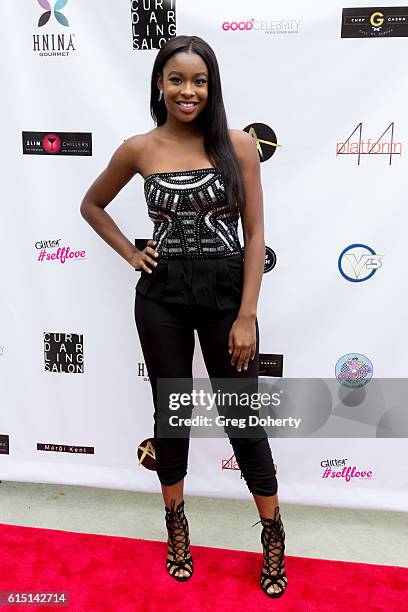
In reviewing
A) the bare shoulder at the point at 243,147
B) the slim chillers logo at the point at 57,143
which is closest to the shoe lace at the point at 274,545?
the bare shoulder at the point at 243,147

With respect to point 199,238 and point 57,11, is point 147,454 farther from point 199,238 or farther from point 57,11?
point 57,11

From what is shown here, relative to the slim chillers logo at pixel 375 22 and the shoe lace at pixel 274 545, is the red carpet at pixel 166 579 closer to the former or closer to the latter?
the shoe lace at pixel 274 545

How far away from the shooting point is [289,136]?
2174 millimetres

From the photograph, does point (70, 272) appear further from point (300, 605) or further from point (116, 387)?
point (300, 605)

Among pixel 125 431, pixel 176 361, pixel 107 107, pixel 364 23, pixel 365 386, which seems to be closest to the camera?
pixel 176 361

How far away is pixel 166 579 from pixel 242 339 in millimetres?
888

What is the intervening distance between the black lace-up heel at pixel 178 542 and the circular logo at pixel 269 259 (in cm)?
91

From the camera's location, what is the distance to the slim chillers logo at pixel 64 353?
2.50 metres

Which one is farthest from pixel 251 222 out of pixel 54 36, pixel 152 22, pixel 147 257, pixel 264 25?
pixel 54 36

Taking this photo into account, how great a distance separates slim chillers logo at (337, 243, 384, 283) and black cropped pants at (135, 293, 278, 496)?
0.53 m

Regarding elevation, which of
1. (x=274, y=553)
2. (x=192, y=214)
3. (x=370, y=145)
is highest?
(x=370, y=145)

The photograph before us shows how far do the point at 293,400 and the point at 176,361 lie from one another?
72 centimetres

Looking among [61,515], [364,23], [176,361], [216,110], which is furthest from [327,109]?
[61,515]

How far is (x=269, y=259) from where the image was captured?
2.29 metres
